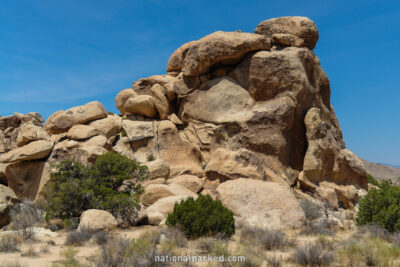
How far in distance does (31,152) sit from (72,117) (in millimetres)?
3812

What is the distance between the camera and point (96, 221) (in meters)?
10.3

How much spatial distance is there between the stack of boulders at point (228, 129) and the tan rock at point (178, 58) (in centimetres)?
255

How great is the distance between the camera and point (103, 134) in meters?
19.8

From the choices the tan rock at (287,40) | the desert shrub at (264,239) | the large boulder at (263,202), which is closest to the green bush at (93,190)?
the large boulder at (263,202)

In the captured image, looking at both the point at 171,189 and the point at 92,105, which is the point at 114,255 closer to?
the point at 171,189

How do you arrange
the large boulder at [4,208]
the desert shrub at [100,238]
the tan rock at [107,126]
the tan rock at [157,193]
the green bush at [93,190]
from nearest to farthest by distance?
the desert shrub at [100,238], the large boulder at [4,208], the green bush at [93,190], the tan rock at [157,193], the tan rock at [107,126]

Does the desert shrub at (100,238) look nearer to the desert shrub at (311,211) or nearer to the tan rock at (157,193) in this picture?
the tan rock at (157,193)

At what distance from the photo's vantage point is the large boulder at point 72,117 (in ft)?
65.9

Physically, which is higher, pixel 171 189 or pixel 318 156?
pixel 318 156

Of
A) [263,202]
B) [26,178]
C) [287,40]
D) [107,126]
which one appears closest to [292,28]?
[287,40]

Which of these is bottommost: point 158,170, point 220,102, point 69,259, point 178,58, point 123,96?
point 69,259

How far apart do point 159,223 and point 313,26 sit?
1570 centimetres

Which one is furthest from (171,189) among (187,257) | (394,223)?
(394,223)

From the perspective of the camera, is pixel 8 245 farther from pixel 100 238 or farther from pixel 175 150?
pixel 175 150
